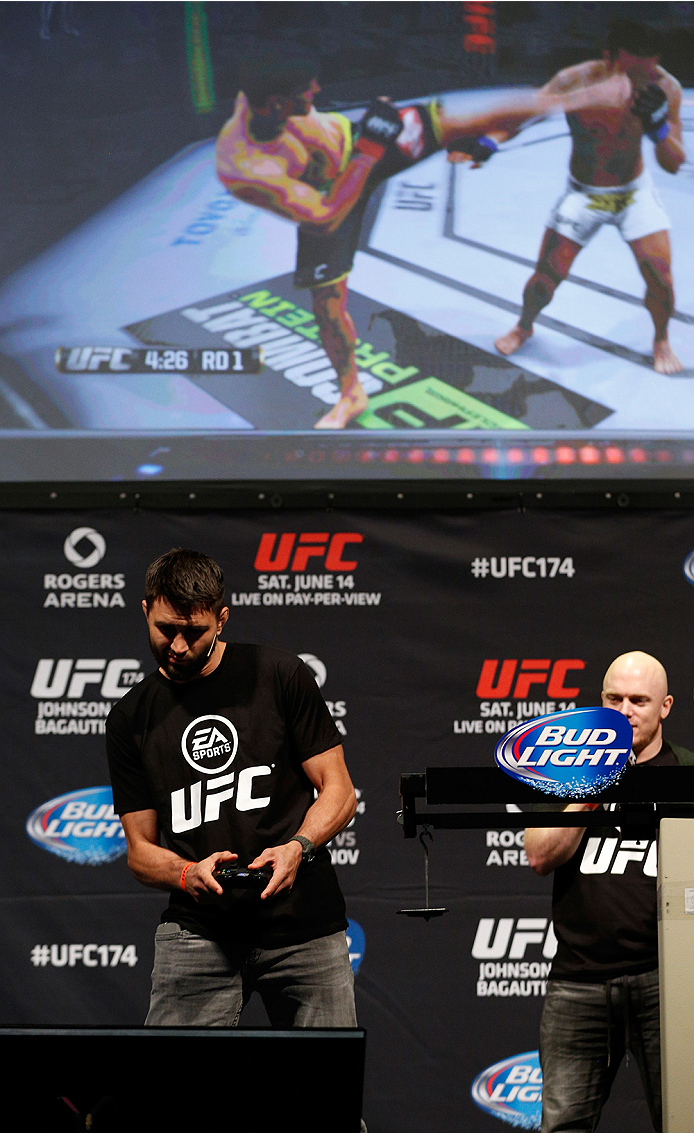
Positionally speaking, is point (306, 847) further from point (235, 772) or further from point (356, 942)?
point (356, 942)

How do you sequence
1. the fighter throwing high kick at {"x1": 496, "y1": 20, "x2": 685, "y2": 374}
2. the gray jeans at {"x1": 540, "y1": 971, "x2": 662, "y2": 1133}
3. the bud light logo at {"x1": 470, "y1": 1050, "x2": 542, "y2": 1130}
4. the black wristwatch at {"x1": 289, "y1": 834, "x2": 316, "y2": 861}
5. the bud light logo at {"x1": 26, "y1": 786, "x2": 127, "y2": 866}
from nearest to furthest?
the black wristwatch at {"x1": 289, "y1": 834, "x2": 316, "y2": 861}, the gray jeans at {"x1": 540, "y1": 971, "x2": 662, "y2": 1133}, the bud light logo at {"x1": 470, "y1": 1050, "x2": 542, "y2": 1130}, the bud light logo at {"x1": 26, "y1": 786, "x2": 127, "y2": 866}, the fighter throwing high kick at {"x1": 496, "y1": 20, "x2": 685, "y2": 374}

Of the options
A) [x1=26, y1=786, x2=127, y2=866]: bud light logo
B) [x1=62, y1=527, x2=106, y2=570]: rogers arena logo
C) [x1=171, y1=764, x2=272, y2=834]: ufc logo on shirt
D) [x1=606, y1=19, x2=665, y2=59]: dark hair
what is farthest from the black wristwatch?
[x1=606, y1=19, x2=665, y2=59]: dark hair

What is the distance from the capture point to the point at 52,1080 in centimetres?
126

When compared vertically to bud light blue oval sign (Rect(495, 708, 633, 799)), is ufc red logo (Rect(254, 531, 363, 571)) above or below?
below

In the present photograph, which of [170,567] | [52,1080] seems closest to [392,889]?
[170,567]

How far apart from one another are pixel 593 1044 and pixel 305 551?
1.66 meters

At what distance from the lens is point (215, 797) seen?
7.72ft

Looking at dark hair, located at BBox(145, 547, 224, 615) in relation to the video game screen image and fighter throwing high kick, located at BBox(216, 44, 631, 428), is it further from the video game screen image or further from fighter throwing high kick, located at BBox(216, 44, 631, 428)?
fighter throwing high kick, located at BBox(216, 44, 631, 428)

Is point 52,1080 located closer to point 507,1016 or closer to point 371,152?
point 507,1016

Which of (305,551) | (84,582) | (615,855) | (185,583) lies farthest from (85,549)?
(615,855)

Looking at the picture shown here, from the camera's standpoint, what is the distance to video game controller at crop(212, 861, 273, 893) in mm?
2123

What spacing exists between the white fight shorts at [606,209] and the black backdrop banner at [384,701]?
98cm

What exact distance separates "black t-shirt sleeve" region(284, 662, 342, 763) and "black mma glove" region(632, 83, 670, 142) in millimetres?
2459

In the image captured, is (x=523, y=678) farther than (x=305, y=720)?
Yes
